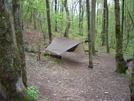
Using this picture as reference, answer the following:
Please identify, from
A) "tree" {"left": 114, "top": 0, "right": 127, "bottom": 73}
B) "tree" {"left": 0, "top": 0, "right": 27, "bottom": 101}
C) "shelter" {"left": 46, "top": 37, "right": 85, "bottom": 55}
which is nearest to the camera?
"tree" {"left": 0, "top": 0, "right": 27, "bottom": 101}

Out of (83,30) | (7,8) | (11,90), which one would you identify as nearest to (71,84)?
(11,90)

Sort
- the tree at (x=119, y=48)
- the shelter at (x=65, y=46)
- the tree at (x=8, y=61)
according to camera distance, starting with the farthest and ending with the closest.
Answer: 1. the shelter at (x=65, y=46)
2. the tree at (x=119, y=48)
3. the tree at (x=8, y=61)

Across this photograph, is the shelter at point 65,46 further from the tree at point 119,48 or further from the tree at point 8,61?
the tree at point 8,61

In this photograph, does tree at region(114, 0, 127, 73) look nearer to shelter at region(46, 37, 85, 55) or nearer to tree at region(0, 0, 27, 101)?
shelter at region(46, 37, 85, 55)

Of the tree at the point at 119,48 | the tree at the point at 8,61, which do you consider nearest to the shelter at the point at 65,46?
the tree at the point at 119,48

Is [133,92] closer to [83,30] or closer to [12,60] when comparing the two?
[12,60]

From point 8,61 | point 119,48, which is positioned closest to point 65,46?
point 119,48

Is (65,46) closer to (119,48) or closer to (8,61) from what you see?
(119,48)

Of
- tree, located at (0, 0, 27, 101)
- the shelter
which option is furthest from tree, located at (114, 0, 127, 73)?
tree, located at (0, 0, 27, 101)

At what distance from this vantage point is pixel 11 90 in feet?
6.72

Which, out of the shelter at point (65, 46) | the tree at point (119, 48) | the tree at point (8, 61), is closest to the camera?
the tree at point (8, 61)

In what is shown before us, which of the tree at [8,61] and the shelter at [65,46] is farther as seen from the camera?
the shelter at [65,46]

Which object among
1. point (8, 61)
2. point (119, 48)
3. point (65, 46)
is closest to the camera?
point (8, 61)

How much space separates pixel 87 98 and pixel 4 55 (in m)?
2.28
